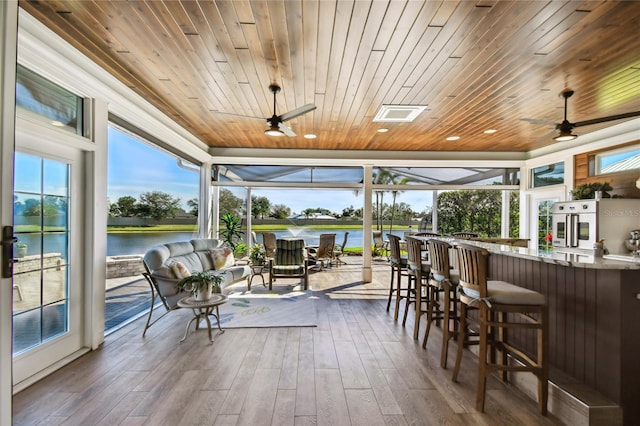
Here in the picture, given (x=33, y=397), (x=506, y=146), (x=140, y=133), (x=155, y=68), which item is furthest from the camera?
(x=506, y=146)

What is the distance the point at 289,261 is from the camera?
5.98 meters

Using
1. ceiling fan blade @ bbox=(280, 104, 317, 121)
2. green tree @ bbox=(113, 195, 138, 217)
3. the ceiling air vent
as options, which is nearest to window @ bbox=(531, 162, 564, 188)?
the ceiling air vent

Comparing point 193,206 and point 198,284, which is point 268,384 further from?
point 193,206

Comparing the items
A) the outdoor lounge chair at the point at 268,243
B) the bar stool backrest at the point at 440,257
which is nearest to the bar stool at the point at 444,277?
the bar stool backrest at the point at 440,257

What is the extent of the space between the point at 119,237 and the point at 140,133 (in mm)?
1396

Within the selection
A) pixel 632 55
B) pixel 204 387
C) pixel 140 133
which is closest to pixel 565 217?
pixel 632 55

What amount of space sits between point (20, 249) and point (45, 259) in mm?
252

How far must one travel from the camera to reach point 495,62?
117 inches

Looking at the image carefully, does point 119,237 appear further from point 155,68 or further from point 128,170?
point 155,68

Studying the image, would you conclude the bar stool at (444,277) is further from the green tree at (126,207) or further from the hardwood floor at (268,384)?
the green tree at (126,207)

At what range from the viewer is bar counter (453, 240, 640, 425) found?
2.01 m

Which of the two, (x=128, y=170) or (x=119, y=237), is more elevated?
(x=128, y=170)

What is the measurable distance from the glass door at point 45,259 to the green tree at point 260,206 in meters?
5.16

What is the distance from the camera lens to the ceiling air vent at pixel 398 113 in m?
4.18
